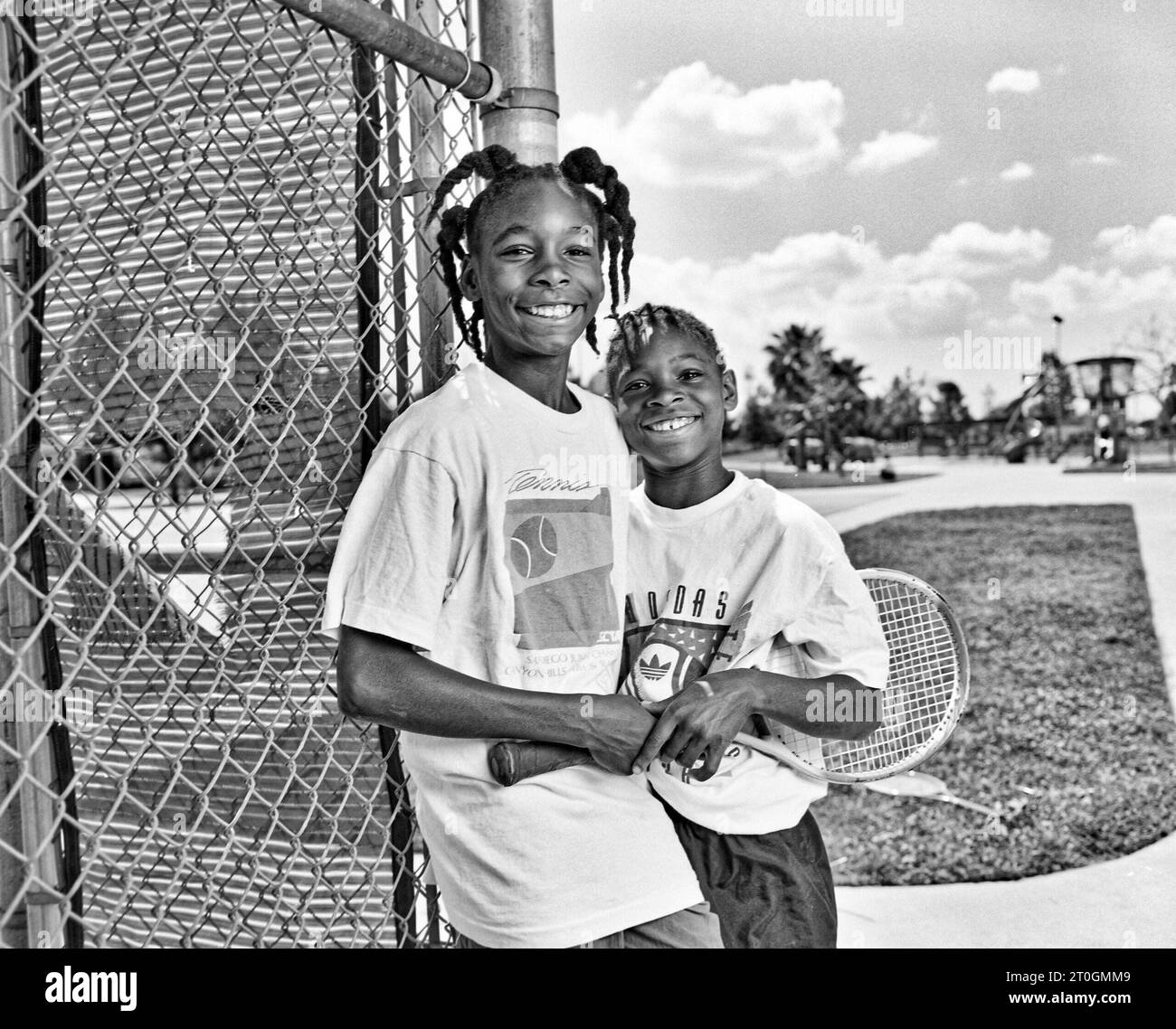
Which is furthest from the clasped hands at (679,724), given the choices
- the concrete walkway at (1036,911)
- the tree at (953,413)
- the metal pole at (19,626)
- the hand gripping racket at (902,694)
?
the tree at (953,413)

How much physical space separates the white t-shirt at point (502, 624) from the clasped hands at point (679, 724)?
0.26 ft

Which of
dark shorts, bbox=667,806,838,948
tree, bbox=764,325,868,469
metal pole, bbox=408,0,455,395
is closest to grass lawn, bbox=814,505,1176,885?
dark shorts, bbox=667,806,838,948

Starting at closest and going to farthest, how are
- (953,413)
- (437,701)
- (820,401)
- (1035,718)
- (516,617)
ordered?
(437,701), (516,617), (1035,718), (953,413), (820,401)

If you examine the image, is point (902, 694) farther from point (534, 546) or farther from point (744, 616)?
point (534, 546)

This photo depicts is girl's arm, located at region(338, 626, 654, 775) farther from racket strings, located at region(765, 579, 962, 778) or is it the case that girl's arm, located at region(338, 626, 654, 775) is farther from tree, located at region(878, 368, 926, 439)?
tree, located at region(878, 368, 926, 439)

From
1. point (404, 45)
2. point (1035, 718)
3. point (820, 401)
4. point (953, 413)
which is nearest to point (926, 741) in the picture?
point (404, 45)

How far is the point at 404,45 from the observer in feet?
6.81

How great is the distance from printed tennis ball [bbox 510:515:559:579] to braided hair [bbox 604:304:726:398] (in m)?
0.40

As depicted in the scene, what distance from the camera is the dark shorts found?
1.99 metres

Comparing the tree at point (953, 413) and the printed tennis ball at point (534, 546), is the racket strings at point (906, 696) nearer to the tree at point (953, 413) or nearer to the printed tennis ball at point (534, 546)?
the printed tennis ball at point (534, 546)

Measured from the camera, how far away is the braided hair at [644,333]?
205cm

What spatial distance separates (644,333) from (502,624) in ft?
2.13

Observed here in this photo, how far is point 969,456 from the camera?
1995 centimetres
